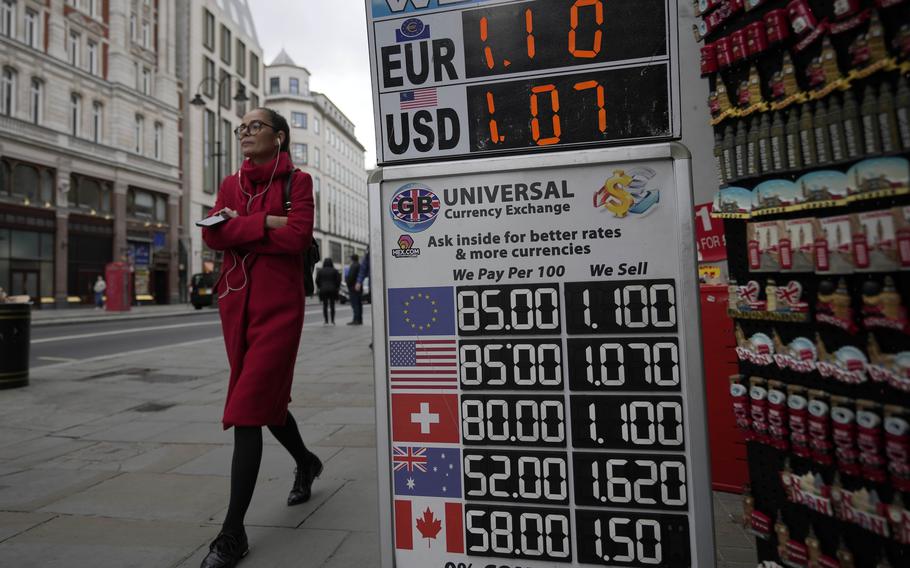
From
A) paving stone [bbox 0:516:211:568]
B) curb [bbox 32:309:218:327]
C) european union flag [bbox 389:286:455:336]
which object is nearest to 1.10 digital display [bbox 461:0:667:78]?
european union flag [bbox 389:286:455:336]

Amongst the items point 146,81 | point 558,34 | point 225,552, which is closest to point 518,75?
point 558,34

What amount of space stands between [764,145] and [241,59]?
174ft

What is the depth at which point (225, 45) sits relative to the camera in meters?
44.6

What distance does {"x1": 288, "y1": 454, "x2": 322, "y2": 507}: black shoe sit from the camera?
3.09 m

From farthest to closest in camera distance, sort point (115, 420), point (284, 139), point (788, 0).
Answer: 1. point (115, 420)
2. point (284, 139)
3. point (788, 0)

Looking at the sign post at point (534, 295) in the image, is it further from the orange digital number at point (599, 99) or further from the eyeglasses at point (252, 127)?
the eyeglasses at point (252, 127)

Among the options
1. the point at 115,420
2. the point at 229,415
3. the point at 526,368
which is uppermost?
the point at 526,368

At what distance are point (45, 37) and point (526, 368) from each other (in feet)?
111

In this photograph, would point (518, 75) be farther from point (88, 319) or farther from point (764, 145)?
point (88, 319)

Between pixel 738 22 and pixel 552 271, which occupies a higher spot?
pixel 738 22

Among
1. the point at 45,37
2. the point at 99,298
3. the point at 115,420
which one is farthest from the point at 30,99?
the point at 115,420

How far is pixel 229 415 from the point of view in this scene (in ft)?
7.88

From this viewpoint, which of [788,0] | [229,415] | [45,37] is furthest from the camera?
[45,37]

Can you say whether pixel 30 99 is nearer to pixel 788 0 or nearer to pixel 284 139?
pixel 284 139
